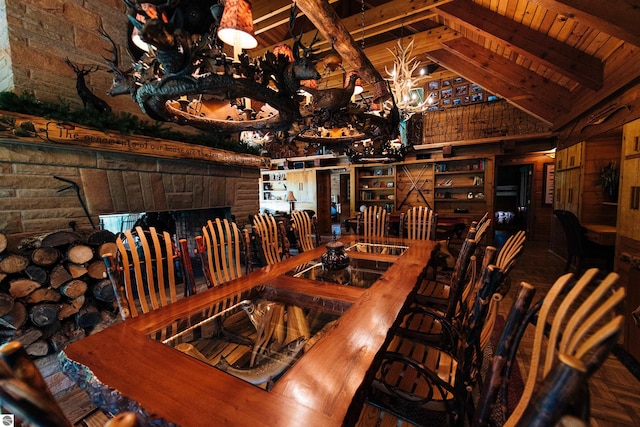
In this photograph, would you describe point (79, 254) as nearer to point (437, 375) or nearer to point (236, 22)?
point (236, 22)

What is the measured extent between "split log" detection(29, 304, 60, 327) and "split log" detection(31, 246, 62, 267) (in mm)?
327

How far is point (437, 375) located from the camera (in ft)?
3.99

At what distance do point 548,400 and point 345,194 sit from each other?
9.44 meters

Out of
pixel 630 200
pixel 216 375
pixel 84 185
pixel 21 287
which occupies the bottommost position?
pixel 21 287

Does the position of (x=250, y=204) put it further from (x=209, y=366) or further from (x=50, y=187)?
(x=209, y=366)

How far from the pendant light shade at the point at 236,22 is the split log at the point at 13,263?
7.35 feet

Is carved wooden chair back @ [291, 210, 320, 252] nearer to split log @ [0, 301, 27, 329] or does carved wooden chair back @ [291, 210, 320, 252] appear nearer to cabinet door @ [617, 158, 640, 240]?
split log @ [0, 301, 27, 329]

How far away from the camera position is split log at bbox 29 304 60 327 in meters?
2.04

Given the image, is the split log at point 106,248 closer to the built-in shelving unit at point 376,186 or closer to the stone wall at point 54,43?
the stone wall at point 54,43

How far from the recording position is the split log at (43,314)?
204 centimetres

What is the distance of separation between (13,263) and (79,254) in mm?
367

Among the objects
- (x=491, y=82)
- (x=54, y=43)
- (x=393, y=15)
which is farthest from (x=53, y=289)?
(x=491, y=82)

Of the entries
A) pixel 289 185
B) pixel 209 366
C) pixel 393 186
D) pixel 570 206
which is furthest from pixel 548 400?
pixel 289 185

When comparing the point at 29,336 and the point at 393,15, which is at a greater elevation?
the point at 393,15
